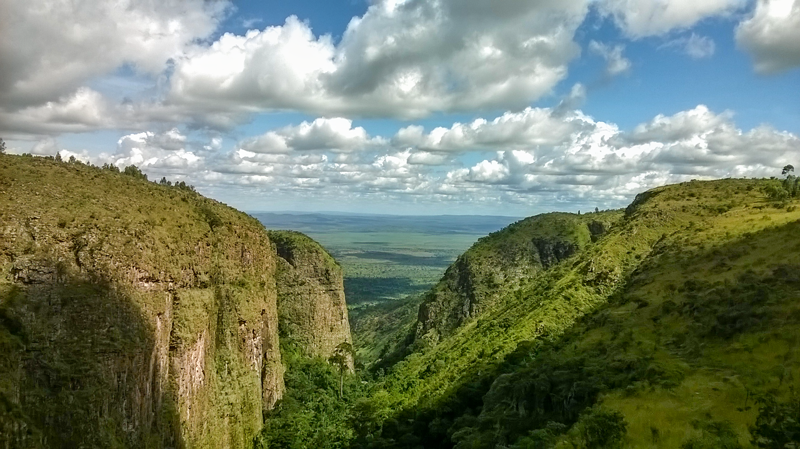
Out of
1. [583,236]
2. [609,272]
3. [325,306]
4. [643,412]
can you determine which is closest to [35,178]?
[643,412]

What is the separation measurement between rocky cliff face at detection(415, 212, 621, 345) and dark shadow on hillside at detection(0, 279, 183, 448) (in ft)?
266

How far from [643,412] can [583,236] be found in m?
106

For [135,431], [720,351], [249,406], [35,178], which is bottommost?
[249,406]

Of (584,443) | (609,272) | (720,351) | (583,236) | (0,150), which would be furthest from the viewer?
(583,236)

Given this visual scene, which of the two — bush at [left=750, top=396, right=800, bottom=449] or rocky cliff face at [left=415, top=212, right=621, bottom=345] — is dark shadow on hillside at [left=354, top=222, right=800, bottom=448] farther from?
rocky cliff face at [left=415, top=212, right=621, bottom=345]

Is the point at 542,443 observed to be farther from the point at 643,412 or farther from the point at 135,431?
the point at 135,431

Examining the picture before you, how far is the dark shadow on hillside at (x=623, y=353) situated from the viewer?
116ft

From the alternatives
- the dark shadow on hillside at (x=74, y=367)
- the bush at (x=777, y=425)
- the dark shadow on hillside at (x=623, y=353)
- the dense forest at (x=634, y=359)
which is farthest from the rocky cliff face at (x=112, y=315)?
the bush at (x=777, y=425)

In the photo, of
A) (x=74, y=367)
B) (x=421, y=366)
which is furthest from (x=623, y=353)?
(x=421, y=366)

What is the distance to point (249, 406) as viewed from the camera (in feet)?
234

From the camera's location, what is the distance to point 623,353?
4041 cm

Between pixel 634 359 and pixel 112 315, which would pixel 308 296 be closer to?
pixel 112 315

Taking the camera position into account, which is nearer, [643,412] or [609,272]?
[643,412]

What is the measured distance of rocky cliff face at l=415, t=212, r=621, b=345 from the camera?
12350 centimetres
